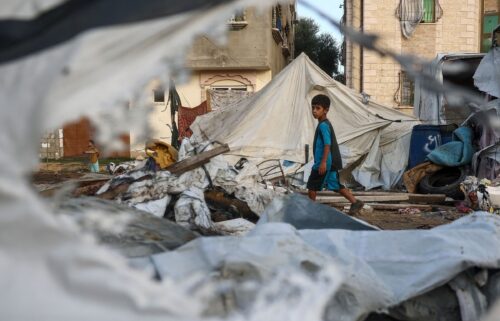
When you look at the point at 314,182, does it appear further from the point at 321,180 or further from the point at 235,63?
the point at 235,63

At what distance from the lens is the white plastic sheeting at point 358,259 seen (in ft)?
7.22

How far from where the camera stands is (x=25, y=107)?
1333 mm

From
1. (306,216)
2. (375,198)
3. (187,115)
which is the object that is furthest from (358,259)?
(187,115)

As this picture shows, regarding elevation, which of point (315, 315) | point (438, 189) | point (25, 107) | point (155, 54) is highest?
point (155, 54)

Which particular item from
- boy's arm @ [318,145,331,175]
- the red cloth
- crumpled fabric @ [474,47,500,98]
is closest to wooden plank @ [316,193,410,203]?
boy's arm @ [318,145,331,175]

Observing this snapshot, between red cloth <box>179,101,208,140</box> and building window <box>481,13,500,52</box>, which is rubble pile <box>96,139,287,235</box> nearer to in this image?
red cloth <box>179,101,208,140</box>

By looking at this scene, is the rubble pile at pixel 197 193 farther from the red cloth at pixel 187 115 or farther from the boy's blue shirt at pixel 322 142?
the red cloth at pixel 187 115

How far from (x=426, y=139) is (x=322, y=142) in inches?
216

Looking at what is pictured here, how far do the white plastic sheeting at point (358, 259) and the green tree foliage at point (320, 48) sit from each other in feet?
111

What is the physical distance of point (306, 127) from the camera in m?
12.6

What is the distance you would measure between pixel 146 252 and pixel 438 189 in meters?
8.36

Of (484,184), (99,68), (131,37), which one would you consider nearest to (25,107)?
(99,68)

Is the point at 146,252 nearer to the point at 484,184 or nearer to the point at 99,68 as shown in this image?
the point at 99,68

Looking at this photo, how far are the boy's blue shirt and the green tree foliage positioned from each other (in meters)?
29.6
